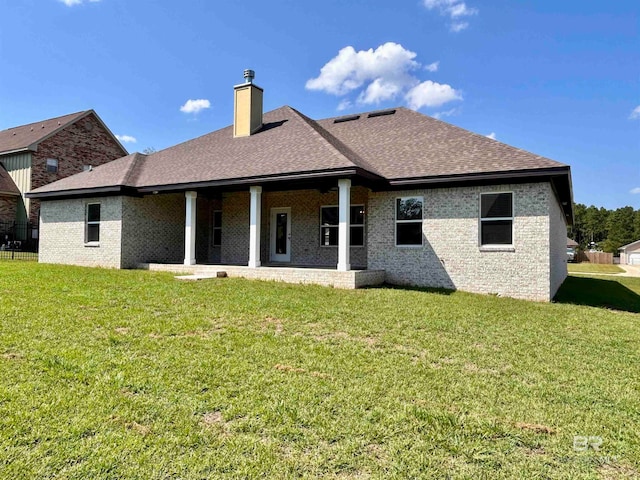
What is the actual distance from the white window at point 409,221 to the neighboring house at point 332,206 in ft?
0.10

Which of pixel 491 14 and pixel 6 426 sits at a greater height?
pixel 491 14

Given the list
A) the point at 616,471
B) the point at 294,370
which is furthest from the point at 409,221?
the point at 616,471

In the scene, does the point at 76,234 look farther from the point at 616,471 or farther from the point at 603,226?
the point at 603,226

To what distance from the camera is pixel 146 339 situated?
5328 mm

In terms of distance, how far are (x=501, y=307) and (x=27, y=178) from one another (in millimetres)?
26425

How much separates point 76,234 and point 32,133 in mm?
15793

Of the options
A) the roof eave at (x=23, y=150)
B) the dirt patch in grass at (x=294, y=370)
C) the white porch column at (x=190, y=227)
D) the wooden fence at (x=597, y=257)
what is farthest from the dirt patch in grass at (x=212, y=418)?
the wooden fence at (x=597, y=257)

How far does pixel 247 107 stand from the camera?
52.6 ft

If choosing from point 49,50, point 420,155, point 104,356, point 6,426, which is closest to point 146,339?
point 104,356

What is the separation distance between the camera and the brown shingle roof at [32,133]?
79.8 feet

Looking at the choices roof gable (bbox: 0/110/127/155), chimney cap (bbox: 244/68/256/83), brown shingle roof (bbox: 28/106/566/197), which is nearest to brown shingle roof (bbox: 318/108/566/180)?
brown shingle roof (bbox: 28/106/566/197)

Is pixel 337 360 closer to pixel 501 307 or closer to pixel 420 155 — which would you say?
pixel 501 307

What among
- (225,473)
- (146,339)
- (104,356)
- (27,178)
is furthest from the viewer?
(27,178)

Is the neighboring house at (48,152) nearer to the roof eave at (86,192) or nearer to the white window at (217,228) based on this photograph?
the roof eave at (86,192)
